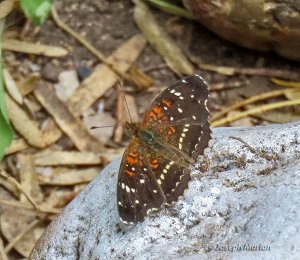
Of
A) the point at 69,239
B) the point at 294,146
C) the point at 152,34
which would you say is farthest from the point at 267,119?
the point at 69,239

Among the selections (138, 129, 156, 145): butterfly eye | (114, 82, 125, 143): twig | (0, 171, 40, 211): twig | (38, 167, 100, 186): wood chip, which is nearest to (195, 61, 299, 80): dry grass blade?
(114, 82, 125, 143): twig

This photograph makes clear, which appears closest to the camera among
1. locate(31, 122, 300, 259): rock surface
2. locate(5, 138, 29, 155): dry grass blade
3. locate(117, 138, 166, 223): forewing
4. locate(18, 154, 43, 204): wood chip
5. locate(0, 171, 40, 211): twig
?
locate(31, 122, 300, 259): rock surface

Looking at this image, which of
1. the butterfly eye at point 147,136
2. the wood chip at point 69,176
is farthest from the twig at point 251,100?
the butterfly eye at point 147,136

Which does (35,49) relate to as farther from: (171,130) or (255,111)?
(171,130)

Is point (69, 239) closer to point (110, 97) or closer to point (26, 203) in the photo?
point (26, 203)

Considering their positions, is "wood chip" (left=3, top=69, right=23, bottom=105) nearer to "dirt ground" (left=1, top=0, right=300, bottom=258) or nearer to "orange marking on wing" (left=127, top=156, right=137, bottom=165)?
"dirt ground" (left=1, top=0, right=300, bottom=258)

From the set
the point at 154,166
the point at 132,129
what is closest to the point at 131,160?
the point at 154,166
